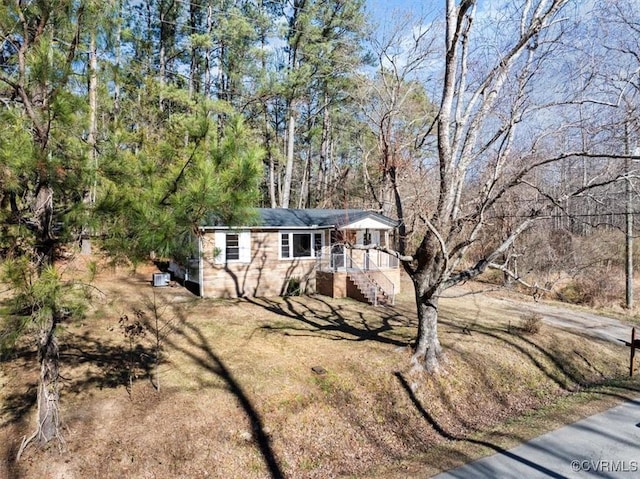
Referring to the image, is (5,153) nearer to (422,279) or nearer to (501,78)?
(422,279)

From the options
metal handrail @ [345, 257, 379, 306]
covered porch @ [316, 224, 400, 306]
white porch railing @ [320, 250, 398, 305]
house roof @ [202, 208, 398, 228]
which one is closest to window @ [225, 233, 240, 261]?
house roof @ [202, 208, 398, 228]

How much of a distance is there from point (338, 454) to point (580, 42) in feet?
26.5

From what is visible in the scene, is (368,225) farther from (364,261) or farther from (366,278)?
(366,278)

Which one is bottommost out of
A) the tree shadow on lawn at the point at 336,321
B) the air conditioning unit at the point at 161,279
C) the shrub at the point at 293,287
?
the tree shadow on lawn at the point at 336,321

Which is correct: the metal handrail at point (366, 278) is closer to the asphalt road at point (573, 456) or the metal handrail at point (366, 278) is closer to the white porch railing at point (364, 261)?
the white porch railing at point (364, 261)

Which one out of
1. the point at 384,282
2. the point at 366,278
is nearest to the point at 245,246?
the point at 366,278

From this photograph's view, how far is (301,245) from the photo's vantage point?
49.7 ft

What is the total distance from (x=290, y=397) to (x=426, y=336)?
309cm

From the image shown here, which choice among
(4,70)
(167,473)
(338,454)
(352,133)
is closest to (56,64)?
(4,70)

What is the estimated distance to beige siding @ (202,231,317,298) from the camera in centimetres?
1332

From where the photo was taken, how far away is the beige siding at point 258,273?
43.7ft

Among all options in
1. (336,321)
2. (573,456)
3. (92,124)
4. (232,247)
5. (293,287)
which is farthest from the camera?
(293,287)

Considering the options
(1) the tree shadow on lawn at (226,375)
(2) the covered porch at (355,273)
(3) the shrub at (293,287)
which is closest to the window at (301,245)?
(2) the covered porch at (355,273)

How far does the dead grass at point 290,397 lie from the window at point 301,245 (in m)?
4.21
